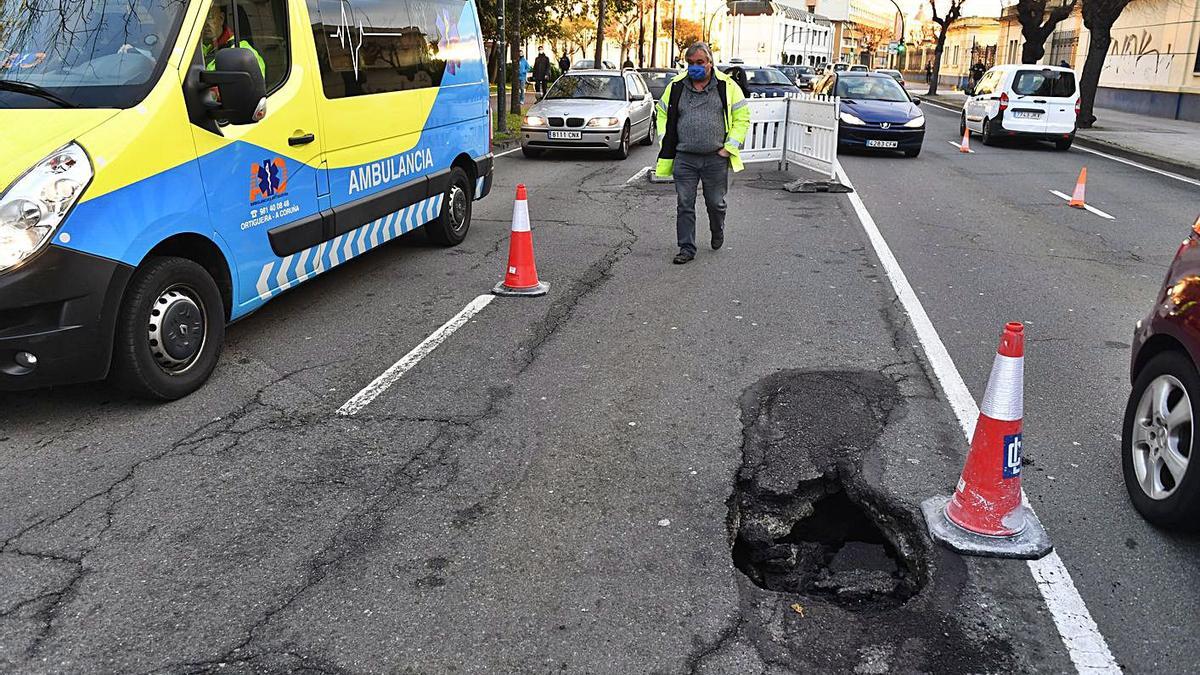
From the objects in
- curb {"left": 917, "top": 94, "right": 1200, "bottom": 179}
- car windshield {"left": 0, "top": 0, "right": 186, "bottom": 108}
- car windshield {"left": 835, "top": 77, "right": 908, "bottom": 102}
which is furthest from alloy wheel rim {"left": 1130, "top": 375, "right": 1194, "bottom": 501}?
car windshield {"left": 835, "top": 77, "right": 908, "bottom": 102}

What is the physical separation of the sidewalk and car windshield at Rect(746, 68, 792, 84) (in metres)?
9.89

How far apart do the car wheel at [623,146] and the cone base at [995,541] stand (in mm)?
13581

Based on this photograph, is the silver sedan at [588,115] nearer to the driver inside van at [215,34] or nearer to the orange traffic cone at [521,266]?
the orange traffic cone at [521,266]

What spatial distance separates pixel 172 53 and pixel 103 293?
4.41 ft

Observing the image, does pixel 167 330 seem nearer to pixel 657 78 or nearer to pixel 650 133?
pixel 650 133

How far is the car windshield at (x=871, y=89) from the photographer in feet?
60.8

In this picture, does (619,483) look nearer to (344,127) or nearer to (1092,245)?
(344,127)

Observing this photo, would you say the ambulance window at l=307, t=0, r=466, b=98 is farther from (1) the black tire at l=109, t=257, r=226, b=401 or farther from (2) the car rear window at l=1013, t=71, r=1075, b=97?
(2) the car rear window at l=1013, t=71, r=1075, b=97

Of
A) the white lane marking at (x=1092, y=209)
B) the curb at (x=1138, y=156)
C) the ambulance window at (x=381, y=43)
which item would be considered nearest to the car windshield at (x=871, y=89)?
the curb at (x=1138, y=156)

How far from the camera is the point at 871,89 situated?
1877cm

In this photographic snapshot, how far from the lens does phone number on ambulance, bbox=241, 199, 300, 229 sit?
5316 mm

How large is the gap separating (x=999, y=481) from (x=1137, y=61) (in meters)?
40.5

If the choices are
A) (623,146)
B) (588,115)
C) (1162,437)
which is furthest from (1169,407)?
(623,146)

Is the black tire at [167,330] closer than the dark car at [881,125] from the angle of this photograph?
Yes
